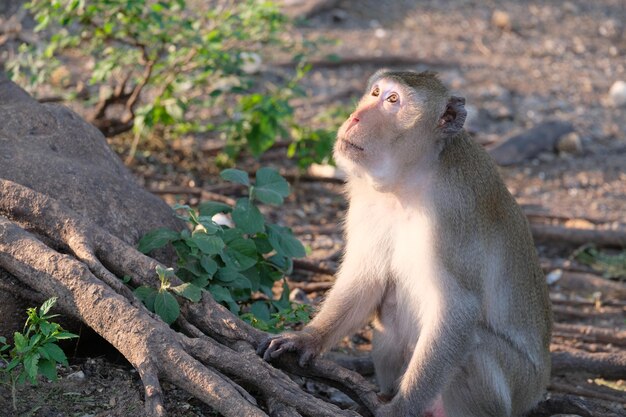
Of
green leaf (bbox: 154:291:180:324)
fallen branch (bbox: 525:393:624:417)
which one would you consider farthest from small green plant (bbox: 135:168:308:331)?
fallen branch (bbox: 525:393:624:417)

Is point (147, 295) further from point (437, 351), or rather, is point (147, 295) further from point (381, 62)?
point (381, 62)

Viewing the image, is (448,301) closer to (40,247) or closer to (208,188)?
(40,247)

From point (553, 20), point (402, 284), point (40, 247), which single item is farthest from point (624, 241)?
point (553, 20)

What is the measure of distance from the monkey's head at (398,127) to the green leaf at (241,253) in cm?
64

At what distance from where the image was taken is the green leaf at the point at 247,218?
387 cm

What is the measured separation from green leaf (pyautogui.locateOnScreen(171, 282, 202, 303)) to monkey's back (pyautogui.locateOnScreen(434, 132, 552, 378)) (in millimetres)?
796

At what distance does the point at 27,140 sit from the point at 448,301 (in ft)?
5.57

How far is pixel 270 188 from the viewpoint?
3.87 metres

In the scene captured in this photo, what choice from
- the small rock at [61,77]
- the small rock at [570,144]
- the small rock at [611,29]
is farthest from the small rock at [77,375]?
the small rock at [611,29]

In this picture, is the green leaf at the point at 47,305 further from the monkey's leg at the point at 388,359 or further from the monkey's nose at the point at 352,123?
the monkey's leg at the point at 388,359

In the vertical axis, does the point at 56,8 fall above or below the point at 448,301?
above

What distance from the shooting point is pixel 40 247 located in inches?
123

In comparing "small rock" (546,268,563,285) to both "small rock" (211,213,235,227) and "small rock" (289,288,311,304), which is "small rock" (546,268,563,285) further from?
"small rock" (211,213,235,227)

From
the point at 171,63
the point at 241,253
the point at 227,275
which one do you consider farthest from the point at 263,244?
the point at 171,63
